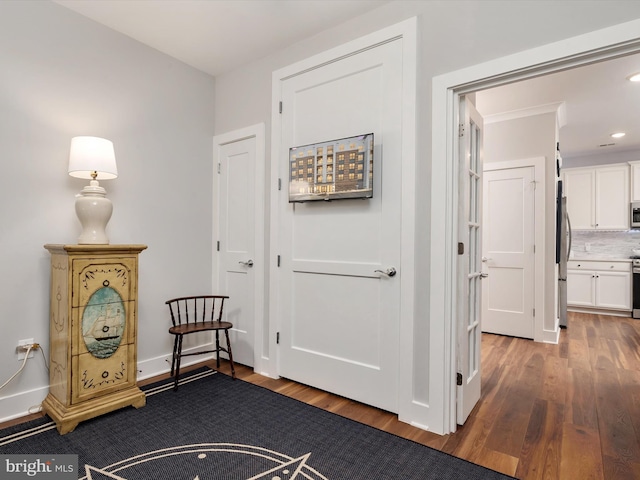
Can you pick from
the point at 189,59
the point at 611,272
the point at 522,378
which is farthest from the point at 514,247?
the point at 189,59

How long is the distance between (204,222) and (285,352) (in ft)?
4.68

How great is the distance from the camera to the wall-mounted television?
2.26 metres

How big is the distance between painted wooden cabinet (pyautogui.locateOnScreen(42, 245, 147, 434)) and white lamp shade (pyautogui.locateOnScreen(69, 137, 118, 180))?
499mm

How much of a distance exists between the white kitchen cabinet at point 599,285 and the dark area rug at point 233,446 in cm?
531

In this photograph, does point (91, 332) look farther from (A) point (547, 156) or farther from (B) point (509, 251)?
(A) point (547, 156)

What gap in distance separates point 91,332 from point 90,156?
3.57ft

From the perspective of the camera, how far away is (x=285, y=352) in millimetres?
2775

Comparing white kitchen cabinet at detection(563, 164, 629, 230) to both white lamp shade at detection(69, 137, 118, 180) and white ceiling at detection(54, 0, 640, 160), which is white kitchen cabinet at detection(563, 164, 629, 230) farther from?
white lamp shade at detection(69, 137, 118, 180)

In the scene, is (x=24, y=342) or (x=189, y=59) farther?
(x=189, y=59)

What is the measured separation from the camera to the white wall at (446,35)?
165cm

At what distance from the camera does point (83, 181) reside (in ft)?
8.18

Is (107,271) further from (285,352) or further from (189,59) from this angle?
(189,59)

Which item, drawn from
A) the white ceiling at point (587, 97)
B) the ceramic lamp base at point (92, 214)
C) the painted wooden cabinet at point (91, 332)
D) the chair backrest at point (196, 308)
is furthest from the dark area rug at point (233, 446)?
the white ceiling at point (587, 97)

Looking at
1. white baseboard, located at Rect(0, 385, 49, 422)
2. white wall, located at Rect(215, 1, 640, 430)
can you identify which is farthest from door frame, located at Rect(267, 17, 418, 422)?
white baseboard, located at Rect(0, 385, 49, 422)
